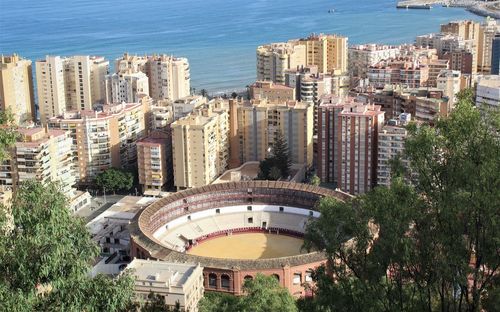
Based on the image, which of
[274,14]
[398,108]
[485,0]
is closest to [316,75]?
[398,108]

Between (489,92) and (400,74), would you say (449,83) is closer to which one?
(489,92)

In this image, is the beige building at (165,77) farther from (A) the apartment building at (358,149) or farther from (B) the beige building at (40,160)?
(A) the apartment building at (358,149)

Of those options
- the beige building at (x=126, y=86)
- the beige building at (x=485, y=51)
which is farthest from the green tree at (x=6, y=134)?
the beige building at (x=485, y=51)

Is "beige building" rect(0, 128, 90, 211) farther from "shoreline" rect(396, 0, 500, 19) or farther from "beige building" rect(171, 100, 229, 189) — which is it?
"shoreline" rect(396, 0, 500, 19)

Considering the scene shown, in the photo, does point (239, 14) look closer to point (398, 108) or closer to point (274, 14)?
point (274, 14)

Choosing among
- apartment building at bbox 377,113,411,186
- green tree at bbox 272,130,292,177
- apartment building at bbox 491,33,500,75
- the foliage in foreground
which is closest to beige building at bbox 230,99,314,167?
green tree at bbox 272,130,292,177
